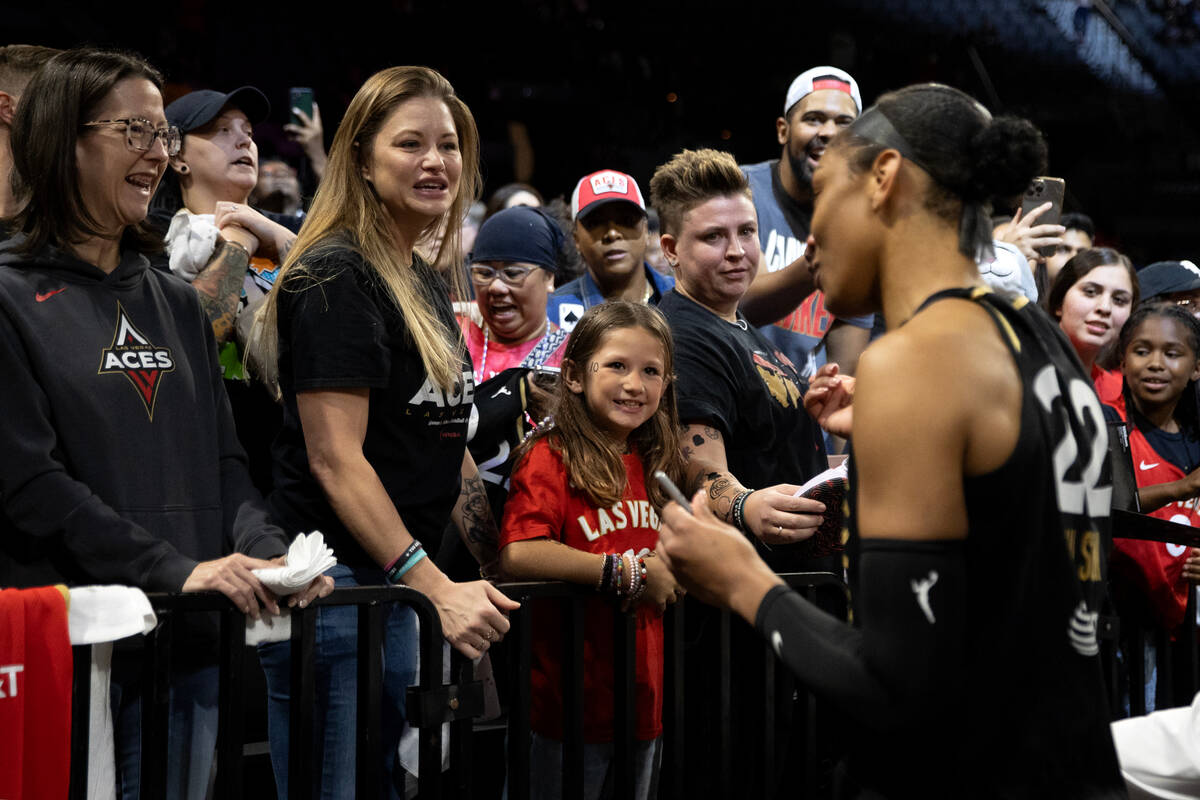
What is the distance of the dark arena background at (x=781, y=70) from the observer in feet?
38.5

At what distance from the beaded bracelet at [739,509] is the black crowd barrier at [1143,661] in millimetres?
1716

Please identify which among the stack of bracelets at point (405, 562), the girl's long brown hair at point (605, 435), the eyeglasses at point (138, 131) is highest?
the eyeglasses at point (138, 131)

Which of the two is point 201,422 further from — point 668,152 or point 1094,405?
point 668,152

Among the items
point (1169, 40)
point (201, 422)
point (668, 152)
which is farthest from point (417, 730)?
point (1169, 40)

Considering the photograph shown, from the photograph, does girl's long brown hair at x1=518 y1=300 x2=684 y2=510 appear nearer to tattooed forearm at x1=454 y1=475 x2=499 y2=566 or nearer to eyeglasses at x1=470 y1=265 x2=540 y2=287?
tattooed forearm at x1=454 y1=475 x2=499 y2=566

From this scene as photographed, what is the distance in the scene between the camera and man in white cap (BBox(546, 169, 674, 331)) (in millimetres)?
4895

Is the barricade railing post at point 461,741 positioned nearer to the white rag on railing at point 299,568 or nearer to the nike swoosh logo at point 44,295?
the white rag on railing at point 299,568

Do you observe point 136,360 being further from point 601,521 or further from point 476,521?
point 601,521

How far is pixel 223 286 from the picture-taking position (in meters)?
3.20

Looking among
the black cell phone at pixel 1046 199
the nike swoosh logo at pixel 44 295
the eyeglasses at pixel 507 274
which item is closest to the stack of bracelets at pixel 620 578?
the nike swoosh logo at pixel 44 295

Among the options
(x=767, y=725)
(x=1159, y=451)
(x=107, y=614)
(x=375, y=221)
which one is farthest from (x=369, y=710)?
(x=1159, y=451)

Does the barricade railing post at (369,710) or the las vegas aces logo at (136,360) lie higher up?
the las vegas aces logo at (136,360)

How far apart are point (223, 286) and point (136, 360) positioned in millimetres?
735

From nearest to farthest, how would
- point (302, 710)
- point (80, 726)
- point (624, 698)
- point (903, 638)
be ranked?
1. point (903, 638)
2. point (80, 726)
3. point (302, 710)
4. point (624, 698)
